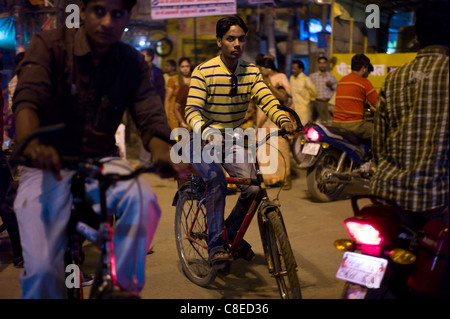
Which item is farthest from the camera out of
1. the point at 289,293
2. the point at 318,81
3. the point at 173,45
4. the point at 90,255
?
the point at 173,45

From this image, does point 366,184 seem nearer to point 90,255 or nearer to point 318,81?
point 90,255

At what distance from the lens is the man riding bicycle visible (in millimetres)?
2471

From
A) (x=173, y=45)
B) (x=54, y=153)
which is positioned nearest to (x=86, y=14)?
(x=54, y=153)

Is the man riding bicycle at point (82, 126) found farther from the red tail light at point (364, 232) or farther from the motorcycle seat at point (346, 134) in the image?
the motorcycle seat at point (346, 134)

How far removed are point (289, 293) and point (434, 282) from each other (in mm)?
1133

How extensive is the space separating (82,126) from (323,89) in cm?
986

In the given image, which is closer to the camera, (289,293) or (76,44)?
(76,44)

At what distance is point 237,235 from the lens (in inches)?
153

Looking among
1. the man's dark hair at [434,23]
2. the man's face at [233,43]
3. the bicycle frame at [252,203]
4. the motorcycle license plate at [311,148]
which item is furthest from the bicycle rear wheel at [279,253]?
the motorcycle license plate at [311,148]

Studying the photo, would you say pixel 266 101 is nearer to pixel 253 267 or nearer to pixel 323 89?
pixel 253 267

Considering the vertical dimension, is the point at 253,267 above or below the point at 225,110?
below

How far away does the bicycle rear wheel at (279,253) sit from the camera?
336 cm

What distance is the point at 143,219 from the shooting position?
8.08 ft

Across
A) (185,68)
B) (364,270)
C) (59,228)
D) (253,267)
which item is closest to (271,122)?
(185,68)
